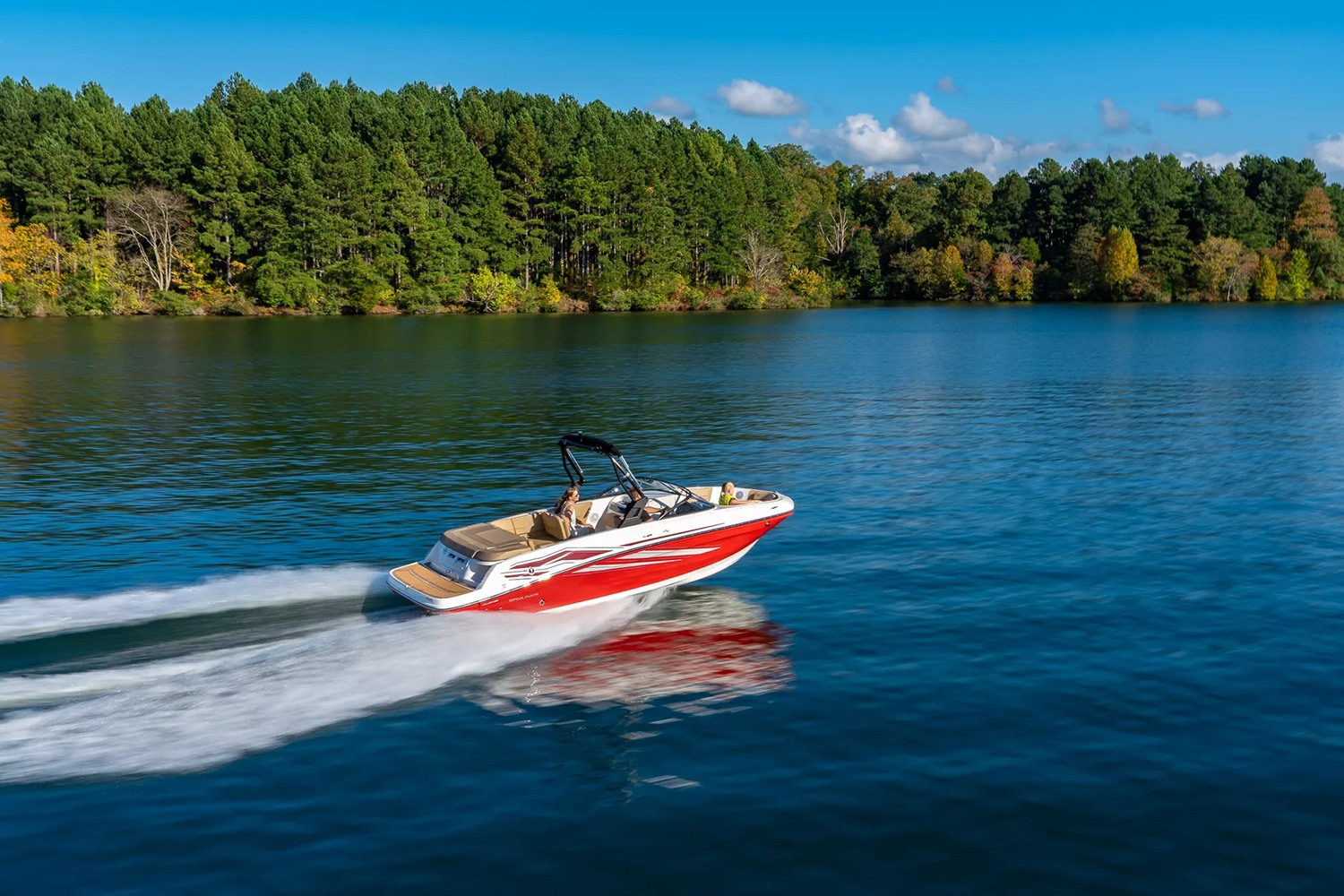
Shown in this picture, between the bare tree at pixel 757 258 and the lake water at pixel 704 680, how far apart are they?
10664cm

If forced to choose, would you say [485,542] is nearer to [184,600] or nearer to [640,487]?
[640,487]

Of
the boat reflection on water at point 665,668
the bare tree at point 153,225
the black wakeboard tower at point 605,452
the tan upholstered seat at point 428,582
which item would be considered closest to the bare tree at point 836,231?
the bare tree at point 153,225

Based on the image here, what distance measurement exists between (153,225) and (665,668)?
355 feet

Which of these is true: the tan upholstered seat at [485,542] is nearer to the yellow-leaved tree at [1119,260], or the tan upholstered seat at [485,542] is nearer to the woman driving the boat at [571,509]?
the woman driving the boat at [571,509]

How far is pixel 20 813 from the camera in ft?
37.7

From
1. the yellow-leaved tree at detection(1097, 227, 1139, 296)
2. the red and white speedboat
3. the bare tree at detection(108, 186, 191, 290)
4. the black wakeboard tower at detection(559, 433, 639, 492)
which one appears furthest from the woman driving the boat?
the yellow-leaved tree at detection(1097, 227, 1139, 296)

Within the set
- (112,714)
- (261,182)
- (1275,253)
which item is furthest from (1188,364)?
(1275,253)

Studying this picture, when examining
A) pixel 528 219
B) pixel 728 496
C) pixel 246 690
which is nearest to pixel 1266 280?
pixel 528 219

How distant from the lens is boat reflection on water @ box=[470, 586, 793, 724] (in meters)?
14.8

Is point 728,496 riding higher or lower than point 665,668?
higher

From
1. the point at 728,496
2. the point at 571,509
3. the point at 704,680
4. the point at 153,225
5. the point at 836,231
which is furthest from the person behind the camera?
the point at 836,231

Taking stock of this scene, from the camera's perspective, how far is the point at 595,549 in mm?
18078

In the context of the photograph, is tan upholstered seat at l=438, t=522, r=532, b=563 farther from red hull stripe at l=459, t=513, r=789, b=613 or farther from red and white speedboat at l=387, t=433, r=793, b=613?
red hull stripe at l=459, t=513, r=789, b=613

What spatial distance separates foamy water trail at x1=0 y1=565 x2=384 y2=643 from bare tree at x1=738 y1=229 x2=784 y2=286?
405 feet
